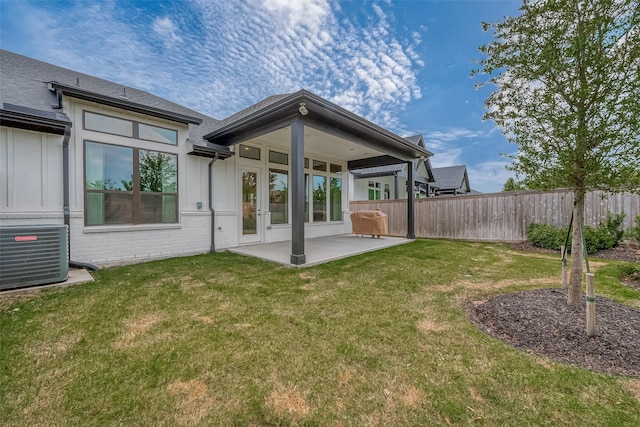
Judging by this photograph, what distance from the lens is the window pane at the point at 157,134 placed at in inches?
228

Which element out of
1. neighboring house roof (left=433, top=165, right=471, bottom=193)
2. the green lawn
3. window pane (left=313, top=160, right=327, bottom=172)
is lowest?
the green lawn

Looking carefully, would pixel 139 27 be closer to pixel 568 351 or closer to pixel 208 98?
pixel 208 98

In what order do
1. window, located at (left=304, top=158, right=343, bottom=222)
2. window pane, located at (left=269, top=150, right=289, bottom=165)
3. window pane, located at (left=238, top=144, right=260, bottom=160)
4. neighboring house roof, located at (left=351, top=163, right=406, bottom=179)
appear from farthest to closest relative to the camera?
1. neighboring house roof, located at (left=351, top=163, right=406, bottom=179)
2. window, located at (left=304, top=158, right=343, bottom=222)
3. window pane, located at (left=269, top=150, right=289, bottom=165)
4. window pane, located at (left=238, top=144, right=260, bottom=160)

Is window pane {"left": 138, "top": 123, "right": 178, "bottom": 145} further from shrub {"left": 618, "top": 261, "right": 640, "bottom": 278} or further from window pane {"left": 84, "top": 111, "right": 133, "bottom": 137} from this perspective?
shrub {"left": 618, "top": 261, "right": 640, "bottom": 278}

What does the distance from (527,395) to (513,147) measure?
2.54 m

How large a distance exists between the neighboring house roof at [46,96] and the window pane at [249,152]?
791mm

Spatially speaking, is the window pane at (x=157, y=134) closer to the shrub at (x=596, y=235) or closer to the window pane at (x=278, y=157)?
the window pane at (x=278, y=157)

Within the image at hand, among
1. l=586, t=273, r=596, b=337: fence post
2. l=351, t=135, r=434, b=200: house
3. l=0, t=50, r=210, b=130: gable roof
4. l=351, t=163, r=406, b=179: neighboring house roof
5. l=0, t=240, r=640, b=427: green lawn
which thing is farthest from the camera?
l=351, t=135, r=434, b=200: house

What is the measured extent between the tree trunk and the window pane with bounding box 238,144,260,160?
23.2ft

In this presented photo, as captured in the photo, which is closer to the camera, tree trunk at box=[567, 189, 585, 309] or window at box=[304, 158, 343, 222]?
tree trunk at box=[567, 189, 585, 309]

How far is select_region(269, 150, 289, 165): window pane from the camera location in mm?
8297

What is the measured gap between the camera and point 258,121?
19.2 feet

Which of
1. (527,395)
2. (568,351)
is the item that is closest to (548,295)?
(568,351)

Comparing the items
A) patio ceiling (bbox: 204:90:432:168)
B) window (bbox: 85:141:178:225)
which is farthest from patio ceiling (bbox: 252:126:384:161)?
window (bbox: 85:141:178:225)
